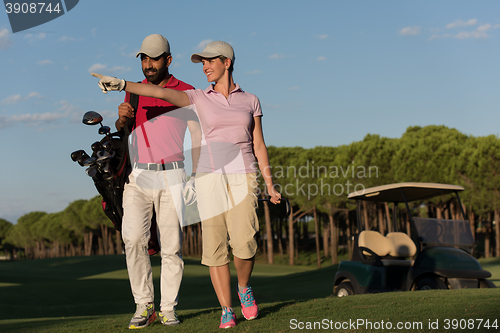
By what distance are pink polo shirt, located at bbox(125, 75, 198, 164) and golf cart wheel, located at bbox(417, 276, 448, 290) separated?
487 centimetres

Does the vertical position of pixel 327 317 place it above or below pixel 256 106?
below

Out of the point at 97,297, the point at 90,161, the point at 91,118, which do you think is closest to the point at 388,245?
the point at 90,161

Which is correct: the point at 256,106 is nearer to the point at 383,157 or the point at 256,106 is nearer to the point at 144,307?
the point at 144,307

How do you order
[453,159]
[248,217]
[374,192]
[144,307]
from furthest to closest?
[453,159] < [374,192] < [144,307] < [248,217]

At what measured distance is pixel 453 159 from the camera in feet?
111

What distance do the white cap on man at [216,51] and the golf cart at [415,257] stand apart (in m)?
5.05

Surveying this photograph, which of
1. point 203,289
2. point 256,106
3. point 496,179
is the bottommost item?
point 203,289

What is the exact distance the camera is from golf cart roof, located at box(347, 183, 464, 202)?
846cm

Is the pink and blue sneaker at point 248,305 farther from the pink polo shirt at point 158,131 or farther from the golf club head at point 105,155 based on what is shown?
the golf club head at point 105,155

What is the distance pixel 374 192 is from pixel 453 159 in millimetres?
27852

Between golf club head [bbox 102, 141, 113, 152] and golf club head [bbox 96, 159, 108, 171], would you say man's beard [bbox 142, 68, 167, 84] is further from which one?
golf club head [bbox 96, 159, 108, 171]

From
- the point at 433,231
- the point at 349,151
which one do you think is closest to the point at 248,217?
the point at 433,231

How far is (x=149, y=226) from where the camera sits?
14.1 ft

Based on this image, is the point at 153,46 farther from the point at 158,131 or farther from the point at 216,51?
the point at 158,131
